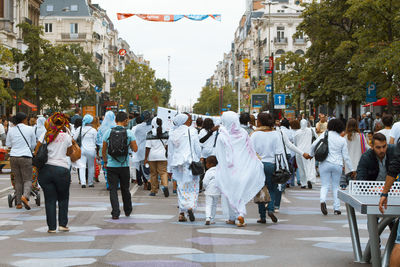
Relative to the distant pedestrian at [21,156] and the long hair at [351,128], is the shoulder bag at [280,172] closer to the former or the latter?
the long hair at [351,128]

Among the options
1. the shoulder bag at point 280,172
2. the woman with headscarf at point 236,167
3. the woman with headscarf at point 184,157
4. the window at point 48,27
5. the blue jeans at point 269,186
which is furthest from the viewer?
the window at point 48,27

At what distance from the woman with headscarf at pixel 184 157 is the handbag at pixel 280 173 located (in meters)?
1.38

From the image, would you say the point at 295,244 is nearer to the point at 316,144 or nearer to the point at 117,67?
the point at 316,144

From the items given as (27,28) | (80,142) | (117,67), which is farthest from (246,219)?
(117,67)

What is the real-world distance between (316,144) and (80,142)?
7.57 m

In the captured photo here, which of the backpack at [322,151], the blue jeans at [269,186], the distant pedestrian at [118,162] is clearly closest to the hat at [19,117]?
the distant pedestrian at [118,162]

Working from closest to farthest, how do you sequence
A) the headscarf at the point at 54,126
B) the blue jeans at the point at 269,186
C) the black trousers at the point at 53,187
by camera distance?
the black trousers at the point at 53,187
the headscarf at the point at 54,126
the blue jeans at the point at 269,186

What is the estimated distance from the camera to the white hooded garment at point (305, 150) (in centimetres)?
1931

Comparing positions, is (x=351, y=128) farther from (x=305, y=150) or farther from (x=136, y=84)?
(x=136, y=84)

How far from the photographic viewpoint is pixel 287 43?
348 ft

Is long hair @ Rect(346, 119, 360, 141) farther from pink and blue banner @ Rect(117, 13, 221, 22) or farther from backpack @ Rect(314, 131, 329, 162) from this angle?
pink and blue banner @ Rect(117, 13, 221, 22)

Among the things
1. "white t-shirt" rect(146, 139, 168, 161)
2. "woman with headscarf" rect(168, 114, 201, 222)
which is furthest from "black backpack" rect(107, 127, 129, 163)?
"white t-shirt" rect(146, 139, 168, 161)

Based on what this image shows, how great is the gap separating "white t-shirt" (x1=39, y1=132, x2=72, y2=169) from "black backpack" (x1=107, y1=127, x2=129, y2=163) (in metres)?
1.55

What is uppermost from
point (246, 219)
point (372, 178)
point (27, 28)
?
point (27, 28)
